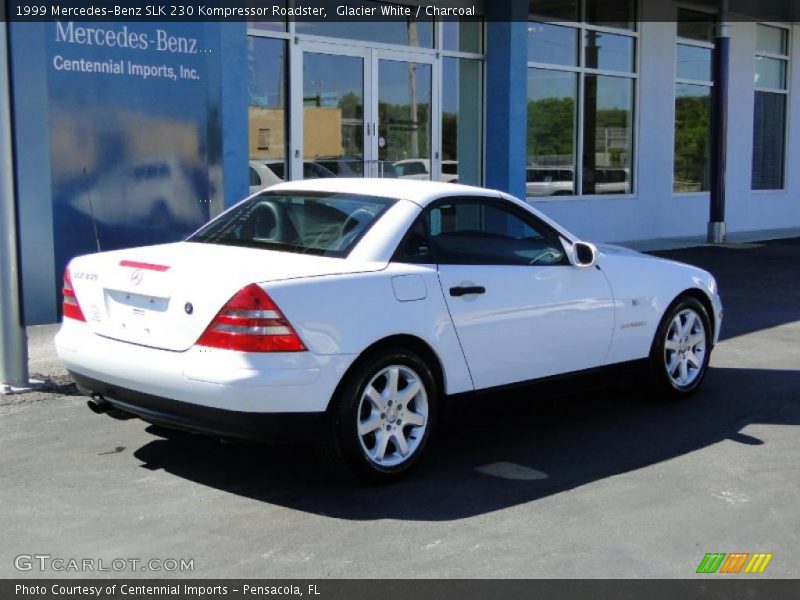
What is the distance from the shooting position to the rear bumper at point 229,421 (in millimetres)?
4660

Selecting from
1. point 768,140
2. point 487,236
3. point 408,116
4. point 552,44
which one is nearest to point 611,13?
point 552,44

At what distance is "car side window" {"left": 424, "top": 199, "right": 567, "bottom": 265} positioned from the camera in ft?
18.4

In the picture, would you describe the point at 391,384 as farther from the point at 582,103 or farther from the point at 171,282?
the point at 582,103

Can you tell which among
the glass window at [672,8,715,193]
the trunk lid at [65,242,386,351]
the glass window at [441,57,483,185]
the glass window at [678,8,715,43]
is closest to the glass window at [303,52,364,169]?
the glass window at [441,57,483,185]

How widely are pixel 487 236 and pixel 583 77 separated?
11417 mm

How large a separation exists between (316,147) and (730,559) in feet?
29.6

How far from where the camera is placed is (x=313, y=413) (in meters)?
4.75

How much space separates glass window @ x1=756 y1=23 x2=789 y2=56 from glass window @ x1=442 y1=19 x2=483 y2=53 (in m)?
8.66

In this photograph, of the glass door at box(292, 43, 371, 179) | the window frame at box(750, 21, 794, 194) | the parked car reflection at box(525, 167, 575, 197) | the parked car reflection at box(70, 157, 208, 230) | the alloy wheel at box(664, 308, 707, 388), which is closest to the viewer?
the alloy wheel at box(664, 308, 707, 388)

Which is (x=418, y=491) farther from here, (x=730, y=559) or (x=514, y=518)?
(x=730, y=559)

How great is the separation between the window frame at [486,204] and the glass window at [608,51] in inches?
442

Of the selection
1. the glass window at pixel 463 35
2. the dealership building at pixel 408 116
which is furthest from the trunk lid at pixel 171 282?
the glass window at pixel 463 35

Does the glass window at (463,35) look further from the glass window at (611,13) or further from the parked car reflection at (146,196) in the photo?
the parked car reflection at (146,196)

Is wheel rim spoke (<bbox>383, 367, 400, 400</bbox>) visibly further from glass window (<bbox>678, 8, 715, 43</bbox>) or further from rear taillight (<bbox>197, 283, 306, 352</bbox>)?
glass window (<bbox>678, 8, 715, 43</bbox>)
